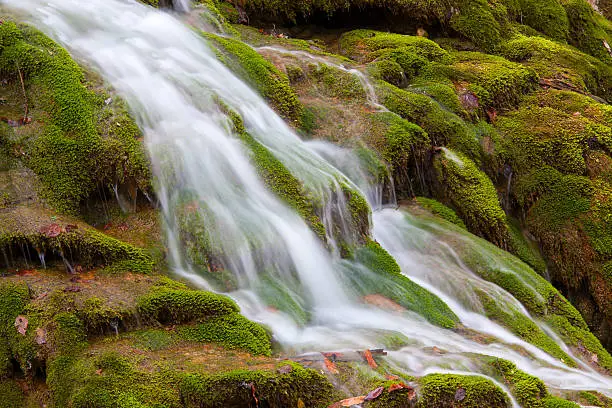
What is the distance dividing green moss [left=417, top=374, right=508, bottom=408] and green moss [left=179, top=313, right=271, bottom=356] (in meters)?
1.36

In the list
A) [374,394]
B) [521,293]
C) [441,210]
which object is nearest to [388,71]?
[441,210]

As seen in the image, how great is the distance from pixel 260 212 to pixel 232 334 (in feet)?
6.24

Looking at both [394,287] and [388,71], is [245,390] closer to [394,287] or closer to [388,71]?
[394,287]

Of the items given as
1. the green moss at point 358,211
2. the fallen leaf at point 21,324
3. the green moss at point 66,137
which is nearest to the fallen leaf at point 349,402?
the fallen leaf at point 21,324

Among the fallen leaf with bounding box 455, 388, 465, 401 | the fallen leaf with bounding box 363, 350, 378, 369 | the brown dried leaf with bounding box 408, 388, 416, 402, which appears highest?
the fallen leaf with bounding box 363, 350, 378, 369

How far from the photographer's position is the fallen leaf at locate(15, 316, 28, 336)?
514 centimetres

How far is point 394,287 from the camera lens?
711 cm

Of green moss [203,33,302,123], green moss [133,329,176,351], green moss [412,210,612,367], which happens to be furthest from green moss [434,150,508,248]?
green moss [133,329,176,351]

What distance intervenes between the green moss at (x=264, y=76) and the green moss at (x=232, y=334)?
4.39 meters

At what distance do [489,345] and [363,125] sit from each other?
4.11 metres

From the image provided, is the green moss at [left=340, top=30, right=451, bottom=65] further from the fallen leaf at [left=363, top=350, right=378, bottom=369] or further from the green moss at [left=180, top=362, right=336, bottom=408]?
the green moss at [left=180, top=362, right=336, bottom=408]

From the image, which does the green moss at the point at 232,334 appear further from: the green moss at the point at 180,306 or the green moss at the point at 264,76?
the green moss at the point at 264,76

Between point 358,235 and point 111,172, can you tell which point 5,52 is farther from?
point 358,235

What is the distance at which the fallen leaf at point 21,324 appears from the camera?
5143mm
